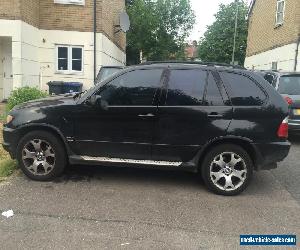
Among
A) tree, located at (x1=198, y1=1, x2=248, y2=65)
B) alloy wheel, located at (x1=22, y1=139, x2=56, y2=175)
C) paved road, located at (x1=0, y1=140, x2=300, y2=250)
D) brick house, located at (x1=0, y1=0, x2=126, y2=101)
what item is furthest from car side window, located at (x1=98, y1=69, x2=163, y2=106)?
tree, located at (x1=198, y1=1, x2=248, y2=65)

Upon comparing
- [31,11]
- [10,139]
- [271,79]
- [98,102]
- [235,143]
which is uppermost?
[31,11]

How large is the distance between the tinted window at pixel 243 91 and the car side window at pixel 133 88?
3.39ft

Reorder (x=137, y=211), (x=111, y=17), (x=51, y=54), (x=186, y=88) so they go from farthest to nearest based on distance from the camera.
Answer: (x=111, y=17) → (x=51, y=54) → (x=186, y=88) → (x=137, y=211)

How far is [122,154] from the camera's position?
5508mm

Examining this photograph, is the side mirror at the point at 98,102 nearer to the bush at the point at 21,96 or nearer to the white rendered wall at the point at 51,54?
the bush at the point at 21,96

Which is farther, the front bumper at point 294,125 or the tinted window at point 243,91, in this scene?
the front bumper at point 294,125

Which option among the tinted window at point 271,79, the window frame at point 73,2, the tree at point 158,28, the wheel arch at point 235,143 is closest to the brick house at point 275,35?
the tinted window at point 271,79

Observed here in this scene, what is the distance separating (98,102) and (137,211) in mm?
1696

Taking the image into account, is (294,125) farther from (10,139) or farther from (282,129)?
(10,139)

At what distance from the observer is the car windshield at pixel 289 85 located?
883 cm

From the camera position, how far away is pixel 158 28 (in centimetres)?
3406

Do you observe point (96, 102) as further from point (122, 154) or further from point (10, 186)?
point (10, 186)

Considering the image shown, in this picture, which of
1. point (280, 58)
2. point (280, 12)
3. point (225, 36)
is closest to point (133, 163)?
point (280, 58)

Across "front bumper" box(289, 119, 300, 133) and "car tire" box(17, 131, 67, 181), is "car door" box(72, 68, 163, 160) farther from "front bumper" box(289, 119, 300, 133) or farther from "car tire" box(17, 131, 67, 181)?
"front bumper" box(289, 119, 300, 133)
